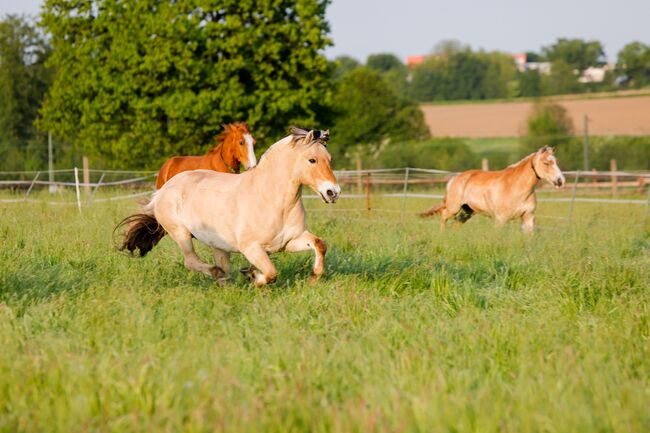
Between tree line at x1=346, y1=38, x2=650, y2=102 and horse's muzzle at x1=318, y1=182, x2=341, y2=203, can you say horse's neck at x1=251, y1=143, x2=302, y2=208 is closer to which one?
horse's muzzle at x1=318, y1=182, x2=341, y2=203

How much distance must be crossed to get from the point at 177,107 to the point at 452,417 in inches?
1123

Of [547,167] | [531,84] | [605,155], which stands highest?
[531,84]

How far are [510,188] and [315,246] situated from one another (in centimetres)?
795

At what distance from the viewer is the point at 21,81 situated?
46469 mm

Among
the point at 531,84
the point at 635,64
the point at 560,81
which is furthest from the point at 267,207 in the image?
the point at 635,64

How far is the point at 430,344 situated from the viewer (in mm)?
5184

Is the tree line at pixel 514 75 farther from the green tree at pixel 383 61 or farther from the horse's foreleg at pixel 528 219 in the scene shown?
the horse's foreleg at pixel 528 219

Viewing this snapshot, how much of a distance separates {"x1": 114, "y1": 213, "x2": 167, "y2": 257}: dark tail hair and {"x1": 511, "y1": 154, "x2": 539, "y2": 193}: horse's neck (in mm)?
7395

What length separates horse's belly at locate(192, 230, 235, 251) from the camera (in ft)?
26.3

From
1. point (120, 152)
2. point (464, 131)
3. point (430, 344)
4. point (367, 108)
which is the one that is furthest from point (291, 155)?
point (464, 131)

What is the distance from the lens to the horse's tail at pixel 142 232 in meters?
9.01

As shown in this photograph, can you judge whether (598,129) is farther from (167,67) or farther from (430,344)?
(430,344)

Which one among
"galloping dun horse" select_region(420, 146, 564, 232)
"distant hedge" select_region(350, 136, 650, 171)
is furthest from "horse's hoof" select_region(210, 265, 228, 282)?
"distant hedge" select_region(350, 136, 650, 171)

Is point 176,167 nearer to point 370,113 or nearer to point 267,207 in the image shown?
point 267,207
